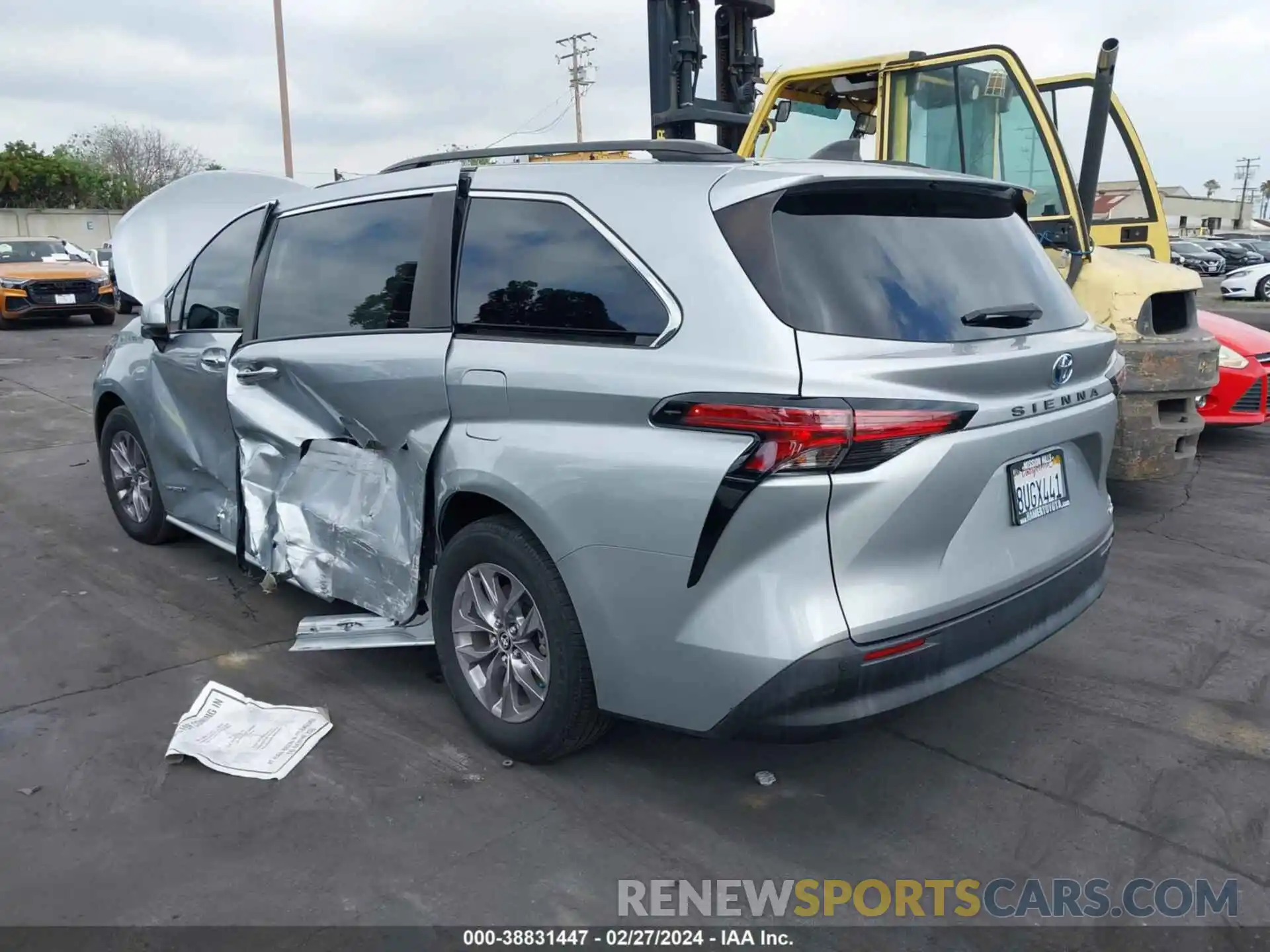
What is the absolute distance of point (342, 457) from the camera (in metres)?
4.01

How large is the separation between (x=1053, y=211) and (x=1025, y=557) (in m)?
3.56

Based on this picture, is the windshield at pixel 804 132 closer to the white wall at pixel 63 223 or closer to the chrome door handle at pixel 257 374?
the chrome door handle at pixel 257 374

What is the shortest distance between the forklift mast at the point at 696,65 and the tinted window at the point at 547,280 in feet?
13.6

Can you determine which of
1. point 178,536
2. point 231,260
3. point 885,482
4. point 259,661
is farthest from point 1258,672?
point 178,536

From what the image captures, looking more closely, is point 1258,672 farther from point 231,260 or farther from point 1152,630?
point 231,260

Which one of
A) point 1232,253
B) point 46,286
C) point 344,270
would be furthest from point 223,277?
point 1232,253

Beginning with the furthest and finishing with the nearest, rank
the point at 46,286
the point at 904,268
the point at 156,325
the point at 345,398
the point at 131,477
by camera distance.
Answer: the point at 46,286
the point at 131,477
the point at 156,325
the point at 345,398
the point at 904,268

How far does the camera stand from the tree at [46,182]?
144ft

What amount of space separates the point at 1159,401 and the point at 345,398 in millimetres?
4331

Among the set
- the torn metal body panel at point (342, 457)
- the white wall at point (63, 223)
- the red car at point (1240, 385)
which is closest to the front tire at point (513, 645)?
the torn metal body panel at point (342, 457)

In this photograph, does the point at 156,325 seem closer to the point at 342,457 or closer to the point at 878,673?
the point at 342,457

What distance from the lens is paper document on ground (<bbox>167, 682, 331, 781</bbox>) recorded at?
346 cm

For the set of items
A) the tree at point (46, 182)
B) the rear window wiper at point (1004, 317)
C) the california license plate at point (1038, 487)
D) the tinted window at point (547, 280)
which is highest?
the tree at point (46, 182)

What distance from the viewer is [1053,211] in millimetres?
5852
